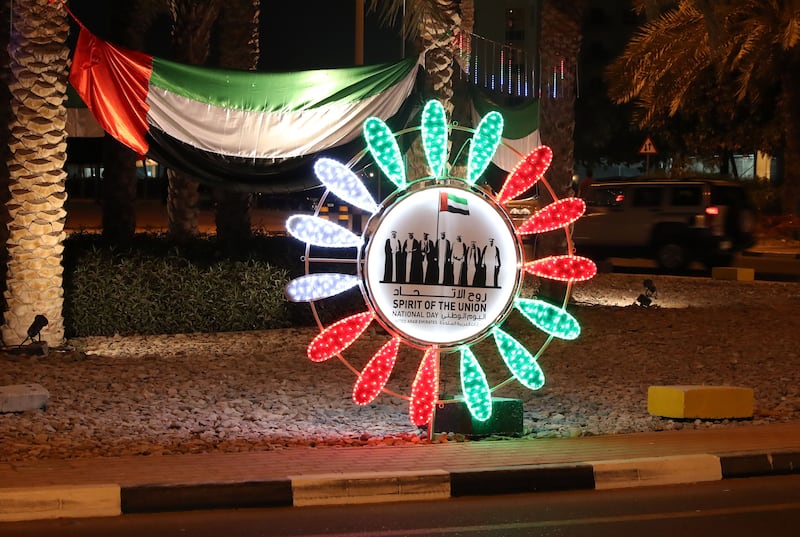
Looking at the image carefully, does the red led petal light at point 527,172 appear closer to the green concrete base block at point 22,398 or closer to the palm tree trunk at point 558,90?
the green concrete base block at point 22,398

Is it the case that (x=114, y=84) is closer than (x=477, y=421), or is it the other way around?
(x=477, y=421)

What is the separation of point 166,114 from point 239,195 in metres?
4.56

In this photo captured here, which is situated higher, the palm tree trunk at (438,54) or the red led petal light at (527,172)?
the palm tree trunk at (438,54)

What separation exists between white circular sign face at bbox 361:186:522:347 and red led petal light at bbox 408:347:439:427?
154 mm

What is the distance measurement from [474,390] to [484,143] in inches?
73.1

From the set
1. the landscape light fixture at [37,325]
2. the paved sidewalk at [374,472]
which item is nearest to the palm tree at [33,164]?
the landscape light fixture at [37,325]

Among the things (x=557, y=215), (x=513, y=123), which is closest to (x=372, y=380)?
(x=557, y=215)

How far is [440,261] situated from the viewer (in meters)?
9.28

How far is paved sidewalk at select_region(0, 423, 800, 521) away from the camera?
7.42 metres

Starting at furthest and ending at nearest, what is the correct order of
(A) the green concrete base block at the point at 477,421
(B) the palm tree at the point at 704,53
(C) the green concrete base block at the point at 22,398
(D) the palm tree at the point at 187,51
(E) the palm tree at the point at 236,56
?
(B) the palm tree at the point at 704,53 < (D) the palm tree at the point at 187,51 < (E) the palm tree at the point at 236,56 < (C) the green concrete base block at the point at 22,398 < (A) the green concrete base block at the point at 477,421

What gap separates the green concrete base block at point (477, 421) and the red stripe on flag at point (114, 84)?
246 inches

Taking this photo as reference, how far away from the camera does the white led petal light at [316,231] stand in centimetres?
906

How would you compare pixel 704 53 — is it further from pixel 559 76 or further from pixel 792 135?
pixel 559 76

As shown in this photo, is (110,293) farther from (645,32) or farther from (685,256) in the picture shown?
(645,32)
